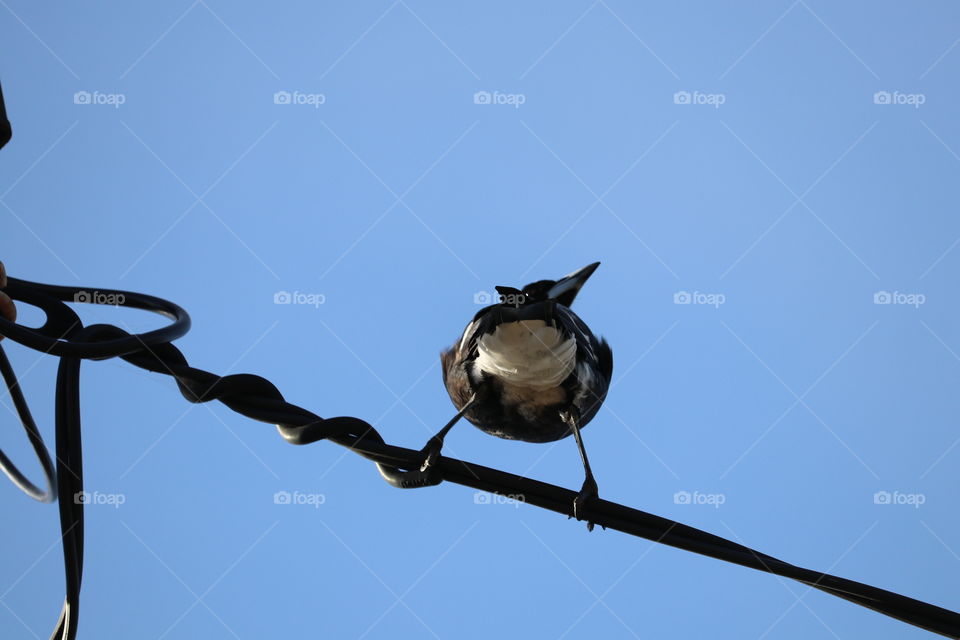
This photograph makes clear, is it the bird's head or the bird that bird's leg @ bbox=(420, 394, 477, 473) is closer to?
the bird

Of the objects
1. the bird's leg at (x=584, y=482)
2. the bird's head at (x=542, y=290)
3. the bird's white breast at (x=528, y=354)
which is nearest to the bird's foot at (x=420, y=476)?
the bird's leg at (x=584, y=482)

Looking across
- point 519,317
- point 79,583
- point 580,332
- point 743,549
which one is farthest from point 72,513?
point 580,332

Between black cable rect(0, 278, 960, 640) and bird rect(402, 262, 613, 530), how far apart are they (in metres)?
2.18

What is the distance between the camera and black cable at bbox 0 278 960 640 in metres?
2.89

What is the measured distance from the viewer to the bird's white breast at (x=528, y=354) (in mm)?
6133

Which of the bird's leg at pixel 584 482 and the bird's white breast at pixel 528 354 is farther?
the bird's white breast at pixel 528 354

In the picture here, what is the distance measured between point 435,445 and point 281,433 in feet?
4.32

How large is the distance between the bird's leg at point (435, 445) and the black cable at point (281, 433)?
1.4 inches

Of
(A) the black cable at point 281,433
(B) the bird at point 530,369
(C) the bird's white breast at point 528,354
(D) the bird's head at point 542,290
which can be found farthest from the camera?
(C) the bird's white breast at point 528,354

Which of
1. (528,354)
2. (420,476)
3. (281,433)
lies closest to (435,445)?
(420,476)

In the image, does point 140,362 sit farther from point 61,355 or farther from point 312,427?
point 312,427

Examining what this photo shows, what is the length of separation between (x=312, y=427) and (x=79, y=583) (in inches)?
32.3

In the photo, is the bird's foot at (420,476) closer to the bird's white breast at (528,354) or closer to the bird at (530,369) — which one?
the bird at (530,369)

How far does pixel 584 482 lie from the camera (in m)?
5.38
